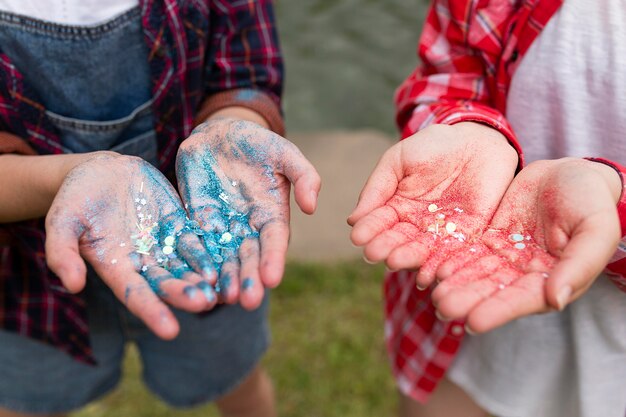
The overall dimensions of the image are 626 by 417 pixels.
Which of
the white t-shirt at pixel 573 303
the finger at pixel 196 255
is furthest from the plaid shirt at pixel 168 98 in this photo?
the white t-shirt at pixel 573 303

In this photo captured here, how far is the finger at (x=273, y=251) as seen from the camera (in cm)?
90

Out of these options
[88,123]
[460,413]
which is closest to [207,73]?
[88,123]

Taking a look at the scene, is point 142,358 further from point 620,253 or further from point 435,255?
point 620,253

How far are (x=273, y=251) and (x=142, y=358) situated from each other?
2.61 feet

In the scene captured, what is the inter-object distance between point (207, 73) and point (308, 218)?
1422 mm

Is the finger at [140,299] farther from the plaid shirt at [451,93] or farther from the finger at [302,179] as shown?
the plaid shirt at [451,93]

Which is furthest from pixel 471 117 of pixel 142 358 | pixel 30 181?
pixel 142 358

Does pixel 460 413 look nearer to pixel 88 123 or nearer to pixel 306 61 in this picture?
pixel 88 123

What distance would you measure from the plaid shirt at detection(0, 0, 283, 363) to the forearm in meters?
0.07

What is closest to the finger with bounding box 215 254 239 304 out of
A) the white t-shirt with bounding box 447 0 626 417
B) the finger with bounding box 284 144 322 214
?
the finger with bounding box 284 144 322 214

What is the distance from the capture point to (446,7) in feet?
3.80

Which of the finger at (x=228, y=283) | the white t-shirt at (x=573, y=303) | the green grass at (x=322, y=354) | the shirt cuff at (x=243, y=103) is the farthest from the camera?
the green grass at (x=322, y=354)

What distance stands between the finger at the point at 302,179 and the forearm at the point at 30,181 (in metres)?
0.34

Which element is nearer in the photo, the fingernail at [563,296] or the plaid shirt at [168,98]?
the fingernail at [563,296]
